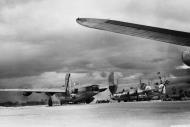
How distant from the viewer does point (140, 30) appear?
36.5 ft

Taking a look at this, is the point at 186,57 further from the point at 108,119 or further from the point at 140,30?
the point at 108,119

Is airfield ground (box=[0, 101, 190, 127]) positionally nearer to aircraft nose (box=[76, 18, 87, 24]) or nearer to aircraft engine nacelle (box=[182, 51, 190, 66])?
aircraft engine nacelle (box=[182, 51, 190, 66])

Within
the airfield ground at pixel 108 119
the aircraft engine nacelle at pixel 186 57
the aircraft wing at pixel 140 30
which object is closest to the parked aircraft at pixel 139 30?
the aircraft wing at pixel 140 30

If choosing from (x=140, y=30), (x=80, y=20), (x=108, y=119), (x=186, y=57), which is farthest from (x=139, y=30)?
(x=108, y=119)

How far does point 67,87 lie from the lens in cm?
8300

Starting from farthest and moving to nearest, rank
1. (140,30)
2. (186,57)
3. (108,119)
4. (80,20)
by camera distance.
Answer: (108,119), (186,57), (80,20), (140,30)

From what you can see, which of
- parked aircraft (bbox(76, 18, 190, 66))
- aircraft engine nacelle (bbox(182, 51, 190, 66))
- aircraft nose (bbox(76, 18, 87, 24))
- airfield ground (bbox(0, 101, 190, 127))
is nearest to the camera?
parked aircraft (bbox(76, 18, 190, 66))

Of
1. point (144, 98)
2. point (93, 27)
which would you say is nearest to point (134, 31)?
point (93, 27)

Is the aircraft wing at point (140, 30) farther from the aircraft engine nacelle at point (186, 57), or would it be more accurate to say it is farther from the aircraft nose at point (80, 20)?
the aircraft engine nacelle at point (186, 57)

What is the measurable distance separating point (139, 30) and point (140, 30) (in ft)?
0.13

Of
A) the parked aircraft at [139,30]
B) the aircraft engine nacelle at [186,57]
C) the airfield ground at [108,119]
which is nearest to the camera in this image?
the parked aircraft at [139,30]

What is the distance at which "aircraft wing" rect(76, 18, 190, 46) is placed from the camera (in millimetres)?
10908

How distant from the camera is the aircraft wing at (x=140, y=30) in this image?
35.8ft

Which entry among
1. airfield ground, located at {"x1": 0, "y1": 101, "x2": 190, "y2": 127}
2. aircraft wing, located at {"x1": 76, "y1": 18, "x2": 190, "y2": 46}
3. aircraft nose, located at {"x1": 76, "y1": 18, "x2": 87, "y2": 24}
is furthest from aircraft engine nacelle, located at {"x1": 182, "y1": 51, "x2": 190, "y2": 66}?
aircraft nose, located at {"x1": 76, "y1": 18, "x2": 87, "y2": 24}
